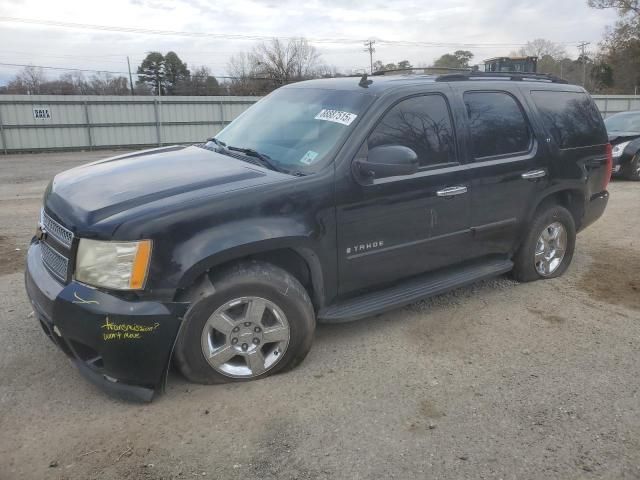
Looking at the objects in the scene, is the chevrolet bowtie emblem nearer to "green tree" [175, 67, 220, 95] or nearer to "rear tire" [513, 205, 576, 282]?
"rear tire" [513, 205, 576, 282]

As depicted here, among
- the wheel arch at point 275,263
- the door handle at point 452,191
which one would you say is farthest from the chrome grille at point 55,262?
the door handle at point 452,191

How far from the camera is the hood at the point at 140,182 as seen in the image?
9.84ft

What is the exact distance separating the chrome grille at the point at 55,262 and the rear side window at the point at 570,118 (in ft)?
13.1

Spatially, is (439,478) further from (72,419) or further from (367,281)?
(72,419)

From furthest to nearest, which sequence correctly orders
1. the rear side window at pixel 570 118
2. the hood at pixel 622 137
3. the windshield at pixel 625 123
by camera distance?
the windshield at pixel 625 123, the hood at pixel 622 137, the rear side window at pixel 570 118

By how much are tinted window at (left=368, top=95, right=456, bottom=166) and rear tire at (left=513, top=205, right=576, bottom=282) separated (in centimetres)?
134

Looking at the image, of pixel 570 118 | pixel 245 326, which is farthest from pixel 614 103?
pixel 245 326

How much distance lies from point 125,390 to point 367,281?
167cm

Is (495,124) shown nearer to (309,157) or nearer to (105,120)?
(309,157)

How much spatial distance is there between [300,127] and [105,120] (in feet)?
65.8

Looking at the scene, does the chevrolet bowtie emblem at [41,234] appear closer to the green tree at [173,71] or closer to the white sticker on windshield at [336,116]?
the white sticker on windshield at [336,116]

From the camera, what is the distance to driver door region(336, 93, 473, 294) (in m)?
3.53

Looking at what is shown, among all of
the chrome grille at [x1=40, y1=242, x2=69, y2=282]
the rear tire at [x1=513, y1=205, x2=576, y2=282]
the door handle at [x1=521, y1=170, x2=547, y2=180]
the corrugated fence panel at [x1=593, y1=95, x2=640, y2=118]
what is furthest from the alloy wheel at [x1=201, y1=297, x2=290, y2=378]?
the corrugated fence panel at [x1=593, y1=95, x2=640, y2=118]

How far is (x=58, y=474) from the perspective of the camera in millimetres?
2516
